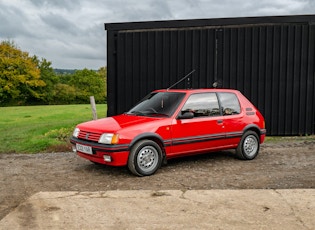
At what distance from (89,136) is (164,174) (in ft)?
5.05

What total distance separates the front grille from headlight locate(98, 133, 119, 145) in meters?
0.11

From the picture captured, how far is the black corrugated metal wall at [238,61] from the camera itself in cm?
1155

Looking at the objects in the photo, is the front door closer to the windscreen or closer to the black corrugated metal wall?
the windscreen

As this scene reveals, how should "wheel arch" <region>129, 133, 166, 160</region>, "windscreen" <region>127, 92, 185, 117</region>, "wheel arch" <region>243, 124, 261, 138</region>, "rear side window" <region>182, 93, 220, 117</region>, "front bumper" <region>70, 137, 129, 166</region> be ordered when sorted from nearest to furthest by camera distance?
"front bumper" <region>70, 137, 129, 166</region>, "wheel arch" <region>129, 133, 166, 160</region>, "windscreen" <region>127, 92, 185, 117</region>, "rear side window" <region>182, 93, 220, 117</region>, "wheel arch" <region>243, 124, 261, 138</region>

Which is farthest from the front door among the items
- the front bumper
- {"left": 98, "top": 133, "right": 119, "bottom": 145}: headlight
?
{"left": 98, "top": 133, "right": 119, "bottom": 145}: headlight

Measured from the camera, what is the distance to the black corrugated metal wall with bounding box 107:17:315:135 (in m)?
11.5

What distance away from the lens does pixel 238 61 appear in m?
11.8

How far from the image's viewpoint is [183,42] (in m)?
11.9

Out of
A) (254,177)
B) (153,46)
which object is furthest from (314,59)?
(254,177)

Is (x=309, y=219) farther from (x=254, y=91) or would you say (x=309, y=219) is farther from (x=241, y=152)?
(x=254, y=91)

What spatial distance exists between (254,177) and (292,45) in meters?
6.60

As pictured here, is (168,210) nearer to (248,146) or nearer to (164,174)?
(164,174)

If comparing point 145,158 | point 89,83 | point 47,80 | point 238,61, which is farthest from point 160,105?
point 89,83

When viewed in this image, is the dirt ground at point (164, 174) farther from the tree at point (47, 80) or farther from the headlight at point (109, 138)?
the tree at point (47, 80)
